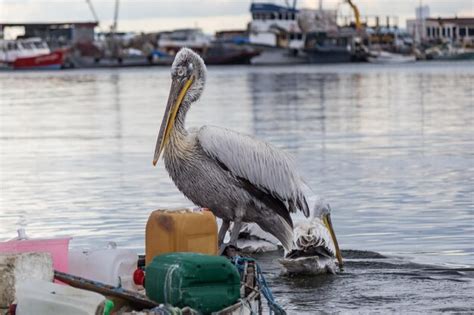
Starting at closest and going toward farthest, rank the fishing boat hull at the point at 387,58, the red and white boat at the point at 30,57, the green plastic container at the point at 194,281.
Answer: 1. the green plastic container at the point at 194,281
2. the red and white boat at the point at 30,57
3. the fishing boat hull at the point at 387,58

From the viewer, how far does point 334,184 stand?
1666 centimetres

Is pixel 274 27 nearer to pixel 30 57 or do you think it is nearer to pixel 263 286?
pixel 30 57

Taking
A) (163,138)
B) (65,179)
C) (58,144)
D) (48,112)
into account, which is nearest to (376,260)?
(163,138)

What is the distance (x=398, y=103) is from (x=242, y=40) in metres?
93.7

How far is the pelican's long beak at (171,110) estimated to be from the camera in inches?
398

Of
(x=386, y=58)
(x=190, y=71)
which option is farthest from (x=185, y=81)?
(x=386, y=58)

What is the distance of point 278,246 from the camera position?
39.1 ft

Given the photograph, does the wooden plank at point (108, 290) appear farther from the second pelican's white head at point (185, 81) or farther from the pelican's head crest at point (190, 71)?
the pelican's head crest at point (190, 71)

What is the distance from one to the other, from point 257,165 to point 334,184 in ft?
22.1

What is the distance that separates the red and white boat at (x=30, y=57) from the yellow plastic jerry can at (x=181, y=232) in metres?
96.6

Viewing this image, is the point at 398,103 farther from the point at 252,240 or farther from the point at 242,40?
the point at 242,40

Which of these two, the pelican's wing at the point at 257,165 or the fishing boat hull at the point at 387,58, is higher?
the pelican's wing at the point at 257,165

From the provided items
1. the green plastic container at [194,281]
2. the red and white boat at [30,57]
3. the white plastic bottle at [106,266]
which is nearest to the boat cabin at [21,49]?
the red and white boat at [30,57]

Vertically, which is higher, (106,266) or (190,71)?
(190,71)
